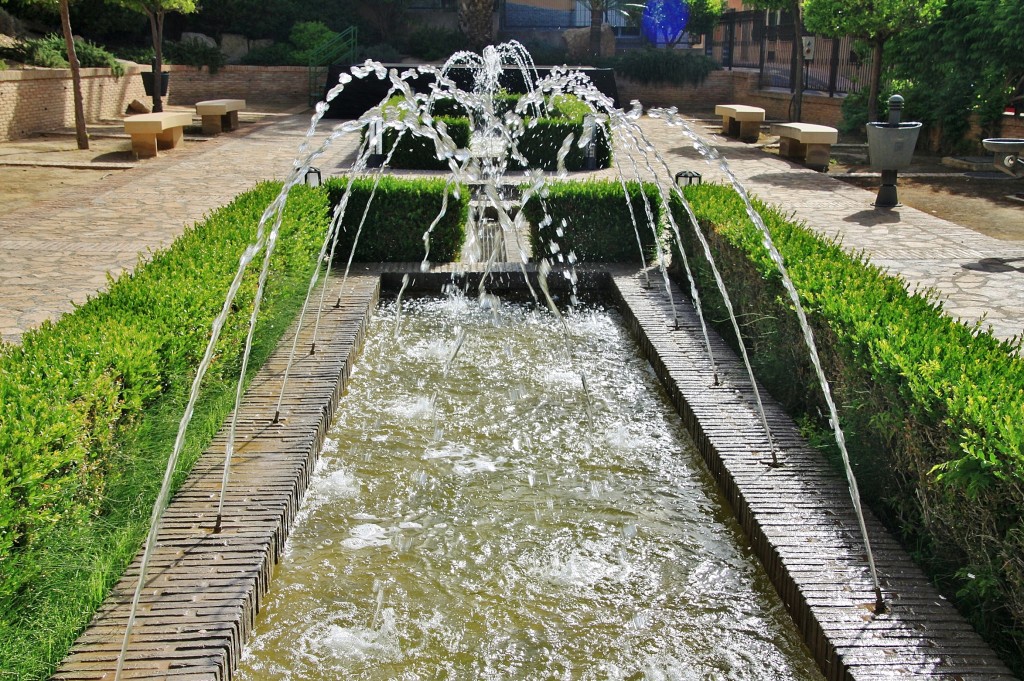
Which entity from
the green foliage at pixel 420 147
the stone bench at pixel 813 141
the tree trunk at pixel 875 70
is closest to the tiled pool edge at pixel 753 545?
the green foliage at pixel 420 147

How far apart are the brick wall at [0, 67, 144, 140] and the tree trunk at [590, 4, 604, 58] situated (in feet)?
44.6

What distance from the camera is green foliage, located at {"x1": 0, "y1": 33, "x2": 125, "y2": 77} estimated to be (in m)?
17.6

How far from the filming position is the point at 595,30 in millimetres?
28219

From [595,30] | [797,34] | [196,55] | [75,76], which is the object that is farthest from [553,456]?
[595,30]

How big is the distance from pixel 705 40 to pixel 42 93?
68.1 ft

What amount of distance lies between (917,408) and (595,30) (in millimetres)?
26736

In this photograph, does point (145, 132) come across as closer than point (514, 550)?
No

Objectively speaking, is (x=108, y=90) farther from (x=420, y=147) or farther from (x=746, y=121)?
(x=746, y=121)

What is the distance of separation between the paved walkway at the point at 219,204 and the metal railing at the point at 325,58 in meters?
9.45

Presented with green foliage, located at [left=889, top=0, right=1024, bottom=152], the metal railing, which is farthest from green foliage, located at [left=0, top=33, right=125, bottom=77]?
green foliage, located at [left=889, top=0, right=1024, bottom=152]

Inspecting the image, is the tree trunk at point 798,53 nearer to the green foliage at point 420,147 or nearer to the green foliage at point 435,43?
the green foliage at point 420,147

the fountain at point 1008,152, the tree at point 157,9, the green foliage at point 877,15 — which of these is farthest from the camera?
the tree at point 157,9

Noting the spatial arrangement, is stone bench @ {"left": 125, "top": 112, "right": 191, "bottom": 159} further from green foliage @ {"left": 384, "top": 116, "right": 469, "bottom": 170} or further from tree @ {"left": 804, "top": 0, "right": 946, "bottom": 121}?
tree @ {"left": 804, "top": 0, "right": 946, "bottom": 121}

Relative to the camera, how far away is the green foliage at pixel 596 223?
7.91 metres
